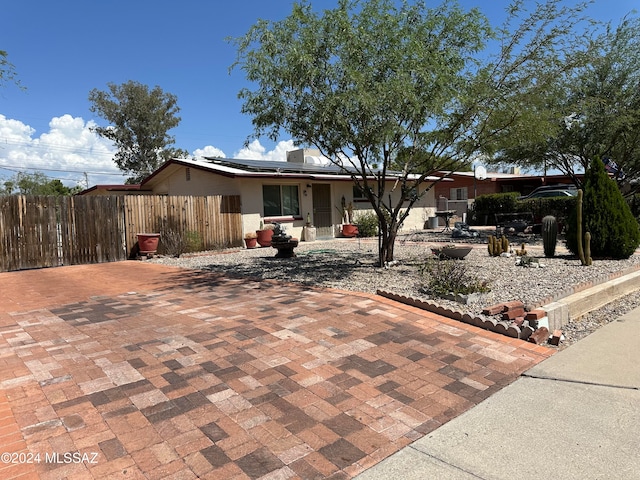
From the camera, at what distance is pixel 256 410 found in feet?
10.7

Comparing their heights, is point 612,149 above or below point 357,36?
below

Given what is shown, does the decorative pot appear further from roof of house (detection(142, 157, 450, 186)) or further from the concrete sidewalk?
roof of house (detection(142, 157, 450, 186))

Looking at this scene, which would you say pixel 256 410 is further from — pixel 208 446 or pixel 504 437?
pixel 504 437

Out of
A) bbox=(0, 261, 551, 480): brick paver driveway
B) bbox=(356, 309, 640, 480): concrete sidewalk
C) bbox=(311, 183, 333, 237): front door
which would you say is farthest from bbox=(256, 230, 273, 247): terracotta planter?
bbox=(356, 309, 640, 480): concrete sidewalk

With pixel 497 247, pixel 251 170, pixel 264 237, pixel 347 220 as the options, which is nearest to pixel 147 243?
pixel 264 237

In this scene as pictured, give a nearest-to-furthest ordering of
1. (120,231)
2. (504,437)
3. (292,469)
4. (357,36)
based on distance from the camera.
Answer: (292,469) → (504,437) → (357,36) → (120,231)

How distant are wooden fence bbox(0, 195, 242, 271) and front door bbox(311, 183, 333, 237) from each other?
150 inches

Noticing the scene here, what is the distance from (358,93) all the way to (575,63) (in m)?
4.77

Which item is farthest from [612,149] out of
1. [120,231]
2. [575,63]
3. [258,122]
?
[120,231]

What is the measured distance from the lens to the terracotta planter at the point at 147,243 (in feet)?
42.1

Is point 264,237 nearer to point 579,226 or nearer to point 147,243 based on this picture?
point 147,243

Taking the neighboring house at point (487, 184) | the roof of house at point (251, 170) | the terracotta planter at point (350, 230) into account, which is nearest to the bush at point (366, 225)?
the terracotta planter at point (350, 230)

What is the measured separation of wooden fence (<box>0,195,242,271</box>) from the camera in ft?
36.1

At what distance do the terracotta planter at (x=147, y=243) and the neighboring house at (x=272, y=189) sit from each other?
328 cm
